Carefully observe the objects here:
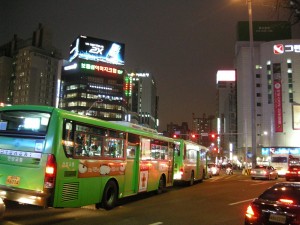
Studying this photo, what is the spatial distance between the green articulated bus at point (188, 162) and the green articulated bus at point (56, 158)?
1049 centimetres

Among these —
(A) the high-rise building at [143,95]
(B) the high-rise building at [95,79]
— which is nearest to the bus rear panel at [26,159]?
(B) the high-rise building at [95,79]

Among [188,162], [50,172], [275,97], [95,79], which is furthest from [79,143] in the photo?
[95,79]

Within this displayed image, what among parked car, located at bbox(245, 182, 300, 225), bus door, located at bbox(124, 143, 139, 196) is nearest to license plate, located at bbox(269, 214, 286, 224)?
parked car, located at bbox(245, 182, 300, 225)

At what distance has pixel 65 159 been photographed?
10.3m

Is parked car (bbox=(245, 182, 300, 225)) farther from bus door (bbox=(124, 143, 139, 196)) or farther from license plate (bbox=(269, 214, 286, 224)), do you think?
bus door (bbox=(124, 143, 139, 196))

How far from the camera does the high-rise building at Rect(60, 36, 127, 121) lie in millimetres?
110062

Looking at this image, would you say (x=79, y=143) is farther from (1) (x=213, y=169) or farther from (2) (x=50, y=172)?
(1) (x=213, y=169)

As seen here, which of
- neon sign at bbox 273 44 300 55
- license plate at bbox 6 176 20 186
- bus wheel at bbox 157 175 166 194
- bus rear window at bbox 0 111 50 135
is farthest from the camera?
neon sign at bbox 273 44 300 55

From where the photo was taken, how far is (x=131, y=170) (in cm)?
1476

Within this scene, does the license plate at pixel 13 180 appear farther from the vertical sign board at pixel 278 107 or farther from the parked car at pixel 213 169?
the vertical sign board at pixel 278 107

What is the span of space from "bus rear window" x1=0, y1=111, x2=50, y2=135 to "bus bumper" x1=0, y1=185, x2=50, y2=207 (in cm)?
162

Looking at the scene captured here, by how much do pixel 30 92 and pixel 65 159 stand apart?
4841 inches

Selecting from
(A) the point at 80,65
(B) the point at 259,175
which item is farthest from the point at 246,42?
(B) the point at 259,175

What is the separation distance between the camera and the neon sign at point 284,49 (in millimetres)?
103125
